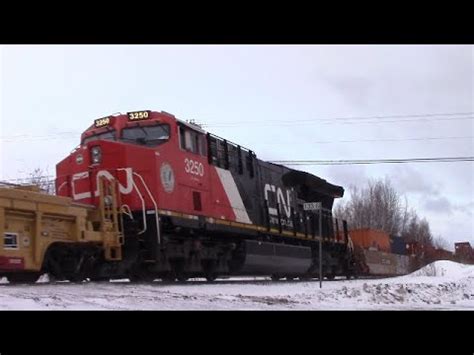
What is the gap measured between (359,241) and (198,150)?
63.8 ft

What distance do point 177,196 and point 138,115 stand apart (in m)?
2.50

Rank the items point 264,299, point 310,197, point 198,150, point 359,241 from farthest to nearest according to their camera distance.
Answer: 1. point 359,241
2. point 310,197
3. point 198,150
4. point 264,299

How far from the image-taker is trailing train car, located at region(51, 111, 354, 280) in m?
14.3

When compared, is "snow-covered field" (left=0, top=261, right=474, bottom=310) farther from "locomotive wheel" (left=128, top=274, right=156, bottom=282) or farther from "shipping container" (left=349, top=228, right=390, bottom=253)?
"shipping container" (left=349, top=228, right=390, bottom=253)

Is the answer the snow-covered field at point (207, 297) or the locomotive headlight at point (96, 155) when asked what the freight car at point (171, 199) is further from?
the snow-covered field at point (207, 297)

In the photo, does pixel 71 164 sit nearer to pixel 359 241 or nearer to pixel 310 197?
pixel 310 197

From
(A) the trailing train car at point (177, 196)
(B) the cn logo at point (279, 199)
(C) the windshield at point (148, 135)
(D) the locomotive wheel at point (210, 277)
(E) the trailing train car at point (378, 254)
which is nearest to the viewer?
(A) the trailing train car at point (177, 196)

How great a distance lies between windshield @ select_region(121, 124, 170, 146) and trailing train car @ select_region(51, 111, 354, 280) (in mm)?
27

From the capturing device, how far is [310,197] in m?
25.3

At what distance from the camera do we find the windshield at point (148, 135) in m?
15.3

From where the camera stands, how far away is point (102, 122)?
16094 millimetres

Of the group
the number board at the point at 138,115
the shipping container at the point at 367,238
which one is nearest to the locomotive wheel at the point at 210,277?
the number board at the point at 138,115

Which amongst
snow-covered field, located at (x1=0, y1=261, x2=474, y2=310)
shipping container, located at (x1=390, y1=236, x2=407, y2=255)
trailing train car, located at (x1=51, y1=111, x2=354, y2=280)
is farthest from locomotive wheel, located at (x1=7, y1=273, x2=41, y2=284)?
shipping container, located at (x1=390, y1=236, x2=407, y2=255)
